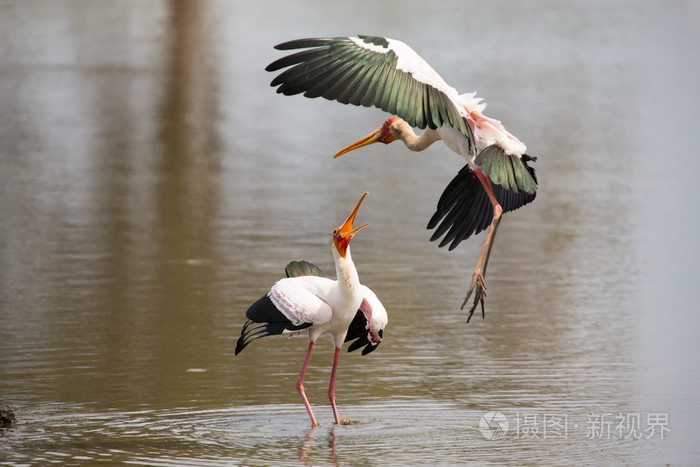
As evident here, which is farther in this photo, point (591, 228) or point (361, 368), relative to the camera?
point (591, 228)

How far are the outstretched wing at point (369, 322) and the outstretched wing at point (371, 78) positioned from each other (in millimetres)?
1152

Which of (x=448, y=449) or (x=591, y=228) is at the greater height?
(x=591, y=228)

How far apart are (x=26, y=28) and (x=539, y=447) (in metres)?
32.9

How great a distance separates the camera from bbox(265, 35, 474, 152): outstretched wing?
22.5 ft

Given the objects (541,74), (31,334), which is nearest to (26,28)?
(541,74)

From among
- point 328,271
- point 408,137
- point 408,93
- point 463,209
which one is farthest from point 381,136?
point 328,271

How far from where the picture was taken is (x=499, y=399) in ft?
25.9

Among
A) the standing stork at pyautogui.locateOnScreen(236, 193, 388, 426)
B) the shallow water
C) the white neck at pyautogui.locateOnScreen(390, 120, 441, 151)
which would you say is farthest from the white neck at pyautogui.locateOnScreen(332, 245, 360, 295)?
the white neck at pyautogui.locateOnScreen(390, 120, 441, 151)

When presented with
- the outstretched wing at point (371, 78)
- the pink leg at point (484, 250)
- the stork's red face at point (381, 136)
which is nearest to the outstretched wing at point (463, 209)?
the pink leg at point (484, 250)

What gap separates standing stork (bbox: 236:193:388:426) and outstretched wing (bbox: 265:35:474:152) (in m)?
0.64

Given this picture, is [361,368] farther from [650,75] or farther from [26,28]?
[26,28]

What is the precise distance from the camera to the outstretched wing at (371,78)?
6.86 m

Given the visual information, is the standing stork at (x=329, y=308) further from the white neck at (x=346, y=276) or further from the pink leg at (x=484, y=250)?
the pink leg at (x=484, y=250)

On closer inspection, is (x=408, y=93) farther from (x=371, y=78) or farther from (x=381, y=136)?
(x=381, y=136)
